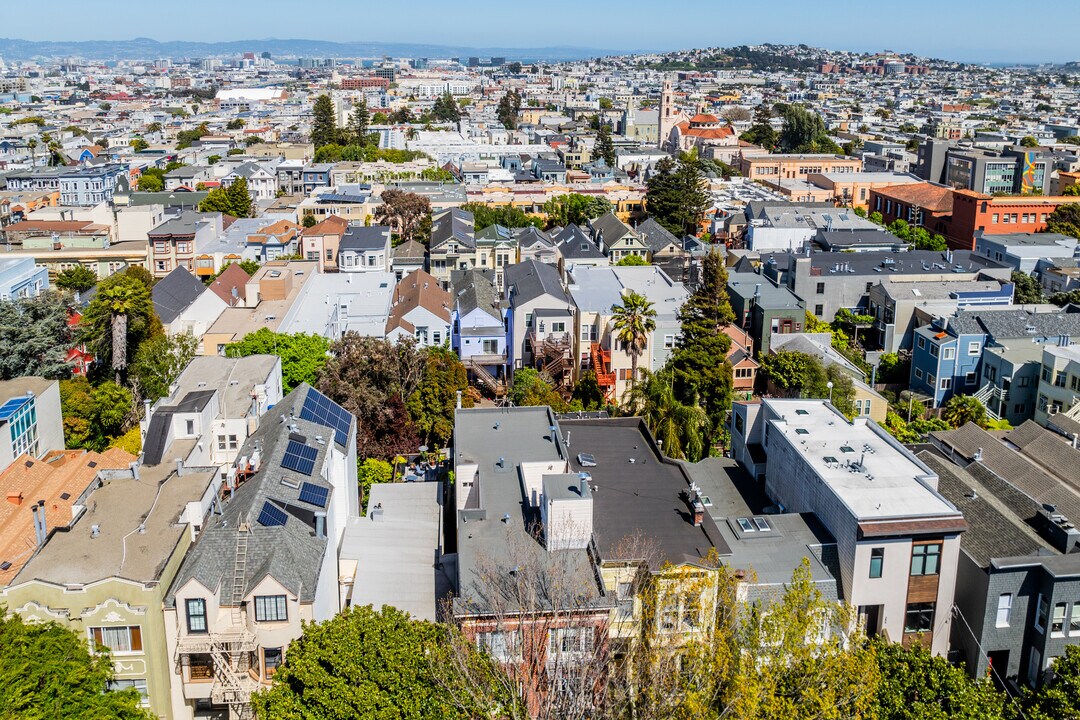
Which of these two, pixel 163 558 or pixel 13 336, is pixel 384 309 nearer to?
pixel 13 336

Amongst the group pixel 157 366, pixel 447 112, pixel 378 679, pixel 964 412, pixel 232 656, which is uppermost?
pixel 447 112

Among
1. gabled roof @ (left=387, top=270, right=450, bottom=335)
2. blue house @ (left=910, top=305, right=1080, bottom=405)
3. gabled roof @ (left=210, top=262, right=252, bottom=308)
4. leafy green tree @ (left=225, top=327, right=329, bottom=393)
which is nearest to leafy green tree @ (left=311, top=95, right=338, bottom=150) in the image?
gabled roof @ (left=210, top=262, right=252, bottom=308)

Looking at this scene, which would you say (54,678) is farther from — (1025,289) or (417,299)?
(1025,289)

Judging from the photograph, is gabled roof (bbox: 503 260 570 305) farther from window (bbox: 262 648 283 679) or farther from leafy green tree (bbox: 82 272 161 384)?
window (bbox: 262 648 283 679)

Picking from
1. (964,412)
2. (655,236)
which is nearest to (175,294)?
(655,236)

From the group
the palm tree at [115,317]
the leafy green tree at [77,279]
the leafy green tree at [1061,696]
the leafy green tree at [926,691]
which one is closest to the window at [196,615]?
the leafy green tree at [926,691]

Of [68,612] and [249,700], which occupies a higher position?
[68,612]

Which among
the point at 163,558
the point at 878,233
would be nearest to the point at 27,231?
the point at 163,558
